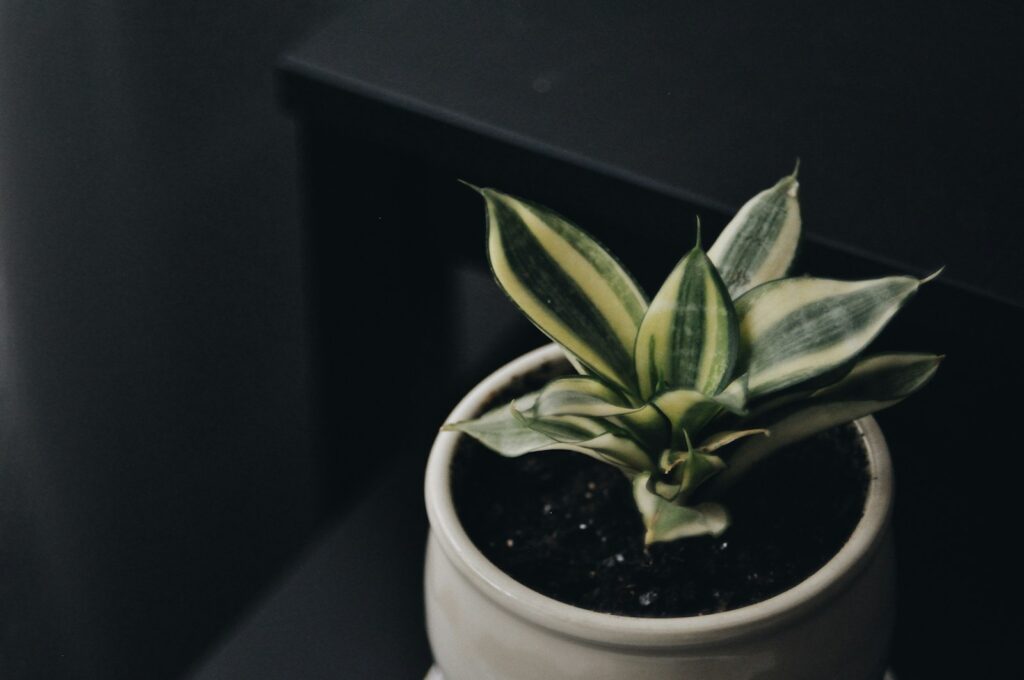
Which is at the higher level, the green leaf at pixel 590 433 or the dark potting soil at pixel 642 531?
the green leaf at pixel 590 433

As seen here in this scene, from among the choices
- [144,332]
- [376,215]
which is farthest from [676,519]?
[144,332]

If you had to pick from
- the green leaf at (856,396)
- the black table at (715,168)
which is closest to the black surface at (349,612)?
the black table at (715,168)

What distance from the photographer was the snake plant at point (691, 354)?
371 mm

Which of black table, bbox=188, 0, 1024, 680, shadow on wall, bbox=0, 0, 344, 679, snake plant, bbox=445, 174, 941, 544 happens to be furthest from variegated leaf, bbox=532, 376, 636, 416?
shadow on wall, bbox=0, 0, 344, 679

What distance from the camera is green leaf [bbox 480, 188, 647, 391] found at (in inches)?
15.3

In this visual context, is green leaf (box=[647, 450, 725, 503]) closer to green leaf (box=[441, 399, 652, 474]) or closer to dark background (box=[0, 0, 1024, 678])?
green leaf (box=[441, 399, 652, 474])

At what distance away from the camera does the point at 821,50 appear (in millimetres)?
637

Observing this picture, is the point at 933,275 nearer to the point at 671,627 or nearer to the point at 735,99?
the point at 671,627

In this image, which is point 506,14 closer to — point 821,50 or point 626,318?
point 821,50

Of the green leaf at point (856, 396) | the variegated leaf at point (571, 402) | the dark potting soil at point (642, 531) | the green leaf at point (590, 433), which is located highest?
the variegated leaf at point (571, 402)

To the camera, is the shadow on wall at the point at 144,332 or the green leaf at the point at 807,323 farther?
the shadow on wall at the point at 144,332

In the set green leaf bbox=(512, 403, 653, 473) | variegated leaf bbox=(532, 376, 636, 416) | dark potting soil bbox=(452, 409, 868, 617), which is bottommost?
dark potting soil bbox=(452, 409, 868, 617)

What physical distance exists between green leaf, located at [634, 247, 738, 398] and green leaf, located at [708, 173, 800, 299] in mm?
31

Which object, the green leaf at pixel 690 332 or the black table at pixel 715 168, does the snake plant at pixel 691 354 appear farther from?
the black table at pixel 715 168
